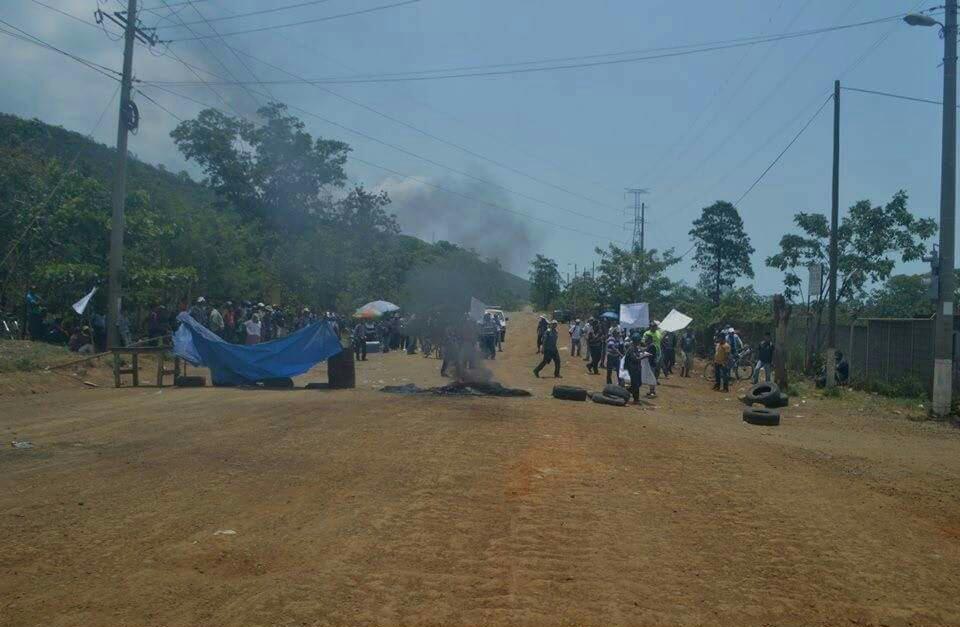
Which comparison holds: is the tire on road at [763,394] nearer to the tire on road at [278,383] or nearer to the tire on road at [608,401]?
the tire on road at [608,401]

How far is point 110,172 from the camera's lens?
48812 mm

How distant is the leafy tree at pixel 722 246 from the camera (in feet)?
203

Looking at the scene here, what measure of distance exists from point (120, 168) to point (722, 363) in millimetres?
18012

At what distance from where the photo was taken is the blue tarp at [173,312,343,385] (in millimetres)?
19969

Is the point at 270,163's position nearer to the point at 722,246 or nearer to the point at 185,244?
the point at 185,244

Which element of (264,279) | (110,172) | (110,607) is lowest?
(110,607)

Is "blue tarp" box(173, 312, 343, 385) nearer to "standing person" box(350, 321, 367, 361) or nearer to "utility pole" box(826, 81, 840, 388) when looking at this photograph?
"standing person" box(350, 321, 367, 361)

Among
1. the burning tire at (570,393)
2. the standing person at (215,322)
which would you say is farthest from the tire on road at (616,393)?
the standing person at (215,322)

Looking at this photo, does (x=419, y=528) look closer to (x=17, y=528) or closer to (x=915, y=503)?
(x=17, y=528)

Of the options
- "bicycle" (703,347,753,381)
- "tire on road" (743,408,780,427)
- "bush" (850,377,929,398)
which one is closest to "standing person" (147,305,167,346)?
"tire on road" (743,408,780,427)

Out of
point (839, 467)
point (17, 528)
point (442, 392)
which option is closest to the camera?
point (17, 528)

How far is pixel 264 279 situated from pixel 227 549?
34.0 metres

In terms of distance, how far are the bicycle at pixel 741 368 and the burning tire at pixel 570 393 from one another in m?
11.7

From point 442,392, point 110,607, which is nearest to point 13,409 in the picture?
point 442,392
